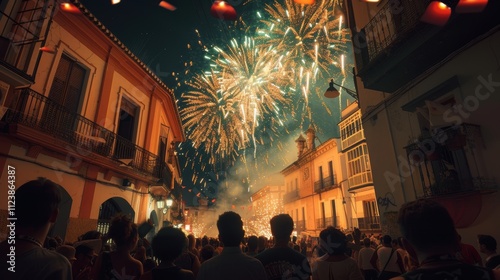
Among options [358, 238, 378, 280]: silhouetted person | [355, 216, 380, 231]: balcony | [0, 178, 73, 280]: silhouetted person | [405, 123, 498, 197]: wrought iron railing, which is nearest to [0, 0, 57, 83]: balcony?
[0, 178, 73, 280]: silhouetted person

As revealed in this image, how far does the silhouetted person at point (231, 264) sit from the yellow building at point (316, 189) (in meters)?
21.7

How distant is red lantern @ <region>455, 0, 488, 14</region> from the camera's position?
525 centimetres

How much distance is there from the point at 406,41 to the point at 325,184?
20.5m

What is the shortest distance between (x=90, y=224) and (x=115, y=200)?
2.02 m

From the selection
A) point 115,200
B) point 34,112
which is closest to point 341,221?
point 115,200

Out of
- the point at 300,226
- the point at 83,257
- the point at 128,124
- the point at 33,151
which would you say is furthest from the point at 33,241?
the point at 300,226

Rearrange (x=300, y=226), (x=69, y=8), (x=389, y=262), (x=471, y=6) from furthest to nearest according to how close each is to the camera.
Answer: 1. (x=300, y=226)
2. (x=69, y=8)
3. (x=471, y=6)
4. (x=389, y=262)

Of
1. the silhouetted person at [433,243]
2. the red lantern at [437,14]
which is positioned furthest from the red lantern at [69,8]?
the silhouetted person at [433,243]

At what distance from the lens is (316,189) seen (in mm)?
27266

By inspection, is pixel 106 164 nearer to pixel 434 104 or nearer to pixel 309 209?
pixel 434 104

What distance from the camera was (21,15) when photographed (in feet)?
22.3

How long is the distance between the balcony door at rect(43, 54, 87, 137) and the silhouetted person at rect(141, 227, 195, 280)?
671 centimetres

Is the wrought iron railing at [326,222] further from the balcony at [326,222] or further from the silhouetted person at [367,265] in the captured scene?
the silhouetted person at [367,265]

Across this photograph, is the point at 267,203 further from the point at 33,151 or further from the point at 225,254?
the point at 225,254
